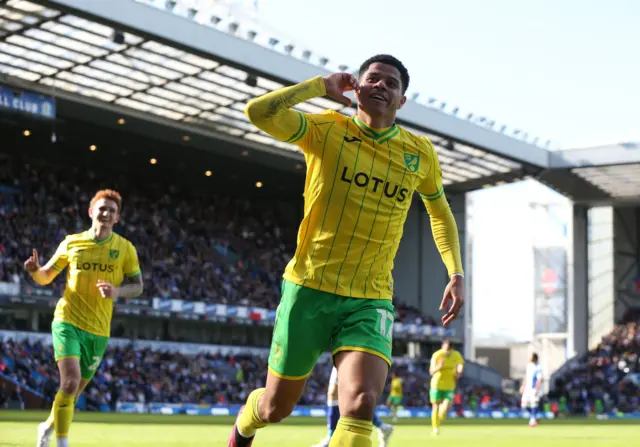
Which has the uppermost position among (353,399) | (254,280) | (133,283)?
(254,280)

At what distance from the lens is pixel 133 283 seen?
32.9 ft

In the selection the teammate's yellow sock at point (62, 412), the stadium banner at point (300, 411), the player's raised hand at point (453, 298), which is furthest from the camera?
the stadium banner at point (300, 411)

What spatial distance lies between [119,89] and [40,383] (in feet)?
36.6

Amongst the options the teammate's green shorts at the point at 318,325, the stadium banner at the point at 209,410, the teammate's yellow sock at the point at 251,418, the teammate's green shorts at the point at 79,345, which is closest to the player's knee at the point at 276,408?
the teammate's yellow sock at the point at 251,418

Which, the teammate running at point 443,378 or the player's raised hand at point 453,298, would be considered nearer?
the player's raised hand at point 453,298

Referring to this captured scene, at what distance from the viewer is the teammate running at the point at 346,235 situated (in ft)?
18.6

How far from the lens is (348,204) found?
18.9 feet

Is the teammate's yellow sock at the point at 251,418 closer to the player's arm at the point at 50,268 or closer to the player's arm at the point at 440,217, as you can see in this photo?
the player's arm at the point at 440,217

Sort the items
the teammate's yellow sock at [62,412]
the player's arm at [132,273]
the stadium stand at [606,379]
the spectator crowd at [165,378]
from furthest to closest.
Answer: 1. the stadium stand at [606,379]
2. the spectator crowd at [165,378]
3. the player's arm at [132,273]
4. the teammate's yellow sock at [62,412]

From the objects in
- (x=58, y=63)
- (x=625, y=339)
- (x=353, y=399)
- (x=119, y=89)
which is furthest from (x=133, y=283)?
(x=625, y=339)

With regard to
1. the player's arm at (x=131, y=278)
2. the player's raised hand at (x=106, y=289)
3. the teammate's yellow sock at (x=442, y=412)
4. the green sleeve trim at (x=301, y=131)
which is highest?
the green sleeve trim at (x=301, y=131)

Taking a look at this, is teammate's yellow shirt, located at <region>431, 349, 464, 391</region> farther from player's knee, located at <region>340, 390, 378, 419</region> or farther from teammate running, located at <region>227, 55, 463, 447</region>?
player's knee, located at <region>340, 390, 378, 419</region>

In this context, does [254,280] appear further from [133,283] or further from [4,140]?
[133,283]

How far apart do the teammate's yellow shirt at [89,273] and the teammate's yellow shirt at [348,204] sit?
4270mm
